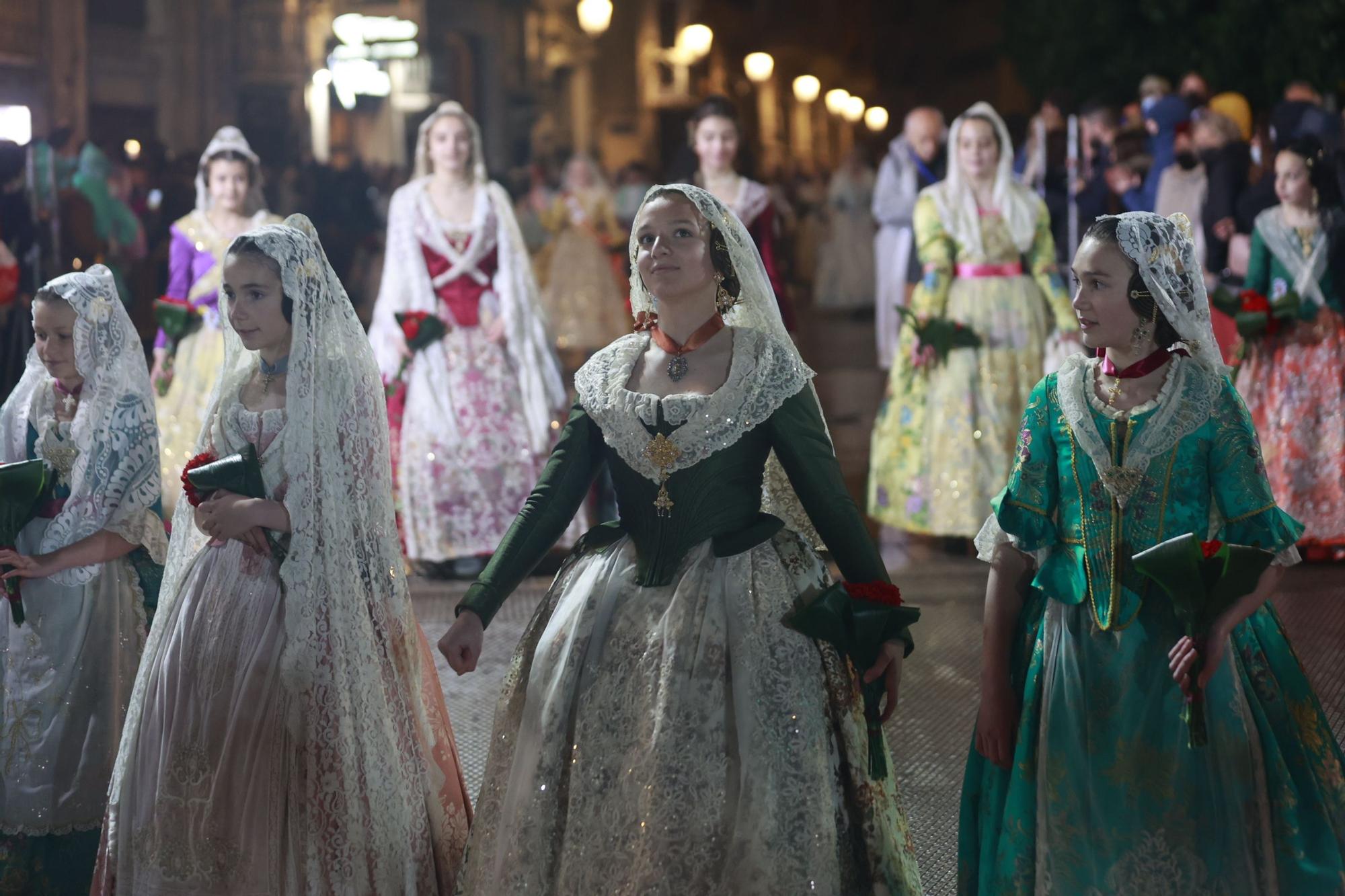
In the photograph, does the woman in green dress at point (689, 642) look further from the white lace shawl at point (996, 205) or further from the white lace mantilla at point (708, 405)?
the white lace shawl at point (996, 205)

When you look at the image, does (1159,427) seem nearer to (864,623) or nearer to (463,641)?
(864,623)

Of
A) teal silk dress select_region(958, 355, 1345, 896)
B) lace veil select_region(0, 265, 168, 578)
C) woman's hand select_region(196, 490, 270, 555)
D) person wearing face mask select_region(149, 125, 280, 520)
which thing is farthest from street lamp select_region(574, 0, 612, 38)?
teal silk dress select_region(958, 355, 1345, 896)

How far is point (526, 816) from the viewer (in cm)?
278

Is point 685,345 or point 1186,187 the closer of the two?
point 685,345

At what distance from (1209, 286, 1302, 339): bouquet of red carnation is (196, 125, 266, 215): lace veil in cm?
451

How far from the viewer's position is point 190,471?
3.07m

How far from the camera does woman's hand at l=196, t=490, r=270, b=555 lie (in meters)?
3.02

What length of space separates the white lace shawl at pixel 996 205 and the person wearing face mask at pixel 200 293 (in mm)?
3196

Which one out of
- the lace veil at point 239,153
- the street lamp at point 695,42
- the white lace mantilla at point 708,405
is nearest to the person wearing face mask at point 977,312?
the lace veil at point 239,153

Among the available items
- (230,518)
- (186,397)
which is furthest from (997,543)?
(186,397)

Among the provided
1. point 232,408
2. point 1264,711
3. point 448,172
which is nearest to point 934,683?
point 1264,711

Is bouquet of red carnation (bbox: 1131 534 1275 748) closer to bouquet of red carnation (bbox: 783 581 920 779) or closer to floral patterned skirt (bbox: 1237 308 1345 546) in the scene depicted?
bouquet of red carnation (bbox: 783 581 920 779)

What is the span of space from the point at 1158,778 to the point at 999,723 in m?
0.31

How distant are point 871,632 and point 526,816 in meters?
0.73
